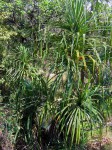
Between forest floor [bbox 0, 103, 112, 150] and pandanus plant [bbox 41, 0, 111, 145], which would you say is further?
forest floor [bbox 0, 103, 112, 150]

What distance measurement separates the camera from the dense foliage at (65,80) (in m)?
5.28

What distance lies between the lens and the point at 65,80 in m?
5.46

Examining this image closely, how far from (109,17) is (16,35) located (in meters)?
3.40

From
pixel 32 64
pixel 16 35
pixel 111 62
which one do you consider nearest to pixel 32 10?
pixel 16 35

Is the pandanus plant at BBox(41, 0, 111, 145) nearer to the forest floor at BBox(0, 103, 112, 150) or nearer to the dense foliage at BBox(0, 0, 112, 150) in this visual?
the dense foliage at BBox(0, 0, 112, 150)

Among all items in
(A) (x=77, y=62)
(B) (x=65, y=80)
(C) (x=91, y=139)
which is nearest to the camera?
(A) (x=77, y=62)

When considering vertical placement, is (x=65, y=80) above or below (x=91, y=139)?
above

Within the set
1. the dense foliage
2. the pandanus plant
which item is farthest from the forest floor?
the pandanus plant

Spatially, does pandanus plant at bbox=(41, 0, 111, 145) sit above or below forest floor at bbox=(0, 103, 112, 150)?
above

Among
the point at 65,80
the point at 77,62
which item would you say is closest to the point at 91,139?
the point at 65,80

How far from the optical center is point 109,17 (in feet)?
18.5

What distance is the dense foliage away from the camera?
5.28 metres

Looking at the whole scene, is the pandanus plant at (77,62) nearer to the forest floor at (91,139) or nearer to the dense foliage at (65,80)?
Answer: the dense foliage at (65,80)

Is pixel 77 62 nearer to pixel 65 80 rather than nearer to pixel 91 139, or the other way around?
pixel 65 80
